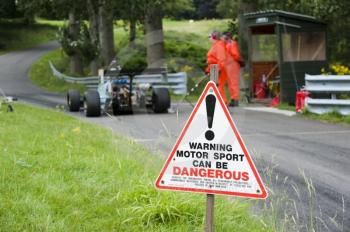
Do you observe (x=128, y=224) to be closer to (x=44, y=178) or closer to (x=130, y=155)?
(x=44, y=178)

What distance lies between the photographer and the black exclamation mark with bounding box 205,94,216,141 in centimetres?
425

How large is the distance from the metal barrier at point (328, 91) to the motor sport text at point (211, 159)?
9815mm

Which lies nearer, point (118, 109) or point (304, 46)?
point (118, 109)

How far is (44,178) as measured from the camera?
21.1 feet

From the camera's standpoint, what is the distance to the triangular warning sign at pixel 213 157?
4191 mm

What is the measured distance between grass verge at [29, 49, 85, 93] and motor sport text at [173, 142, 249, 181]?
23080mm

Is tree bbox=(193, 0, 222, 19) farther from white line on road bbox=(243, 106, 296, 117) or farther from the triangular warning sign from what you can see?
the triangular warning sign

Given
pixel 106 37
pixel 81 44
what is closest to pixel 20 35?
pixel 81 44

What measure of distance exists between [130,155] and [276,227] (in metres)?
3.32

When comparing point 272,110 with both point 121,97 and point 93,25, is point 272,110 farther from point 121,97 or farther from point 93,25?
point 93,25

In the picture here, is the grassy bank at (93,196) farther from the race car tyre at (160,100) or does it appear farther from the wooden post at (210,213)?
the race car tyre at (160,100)

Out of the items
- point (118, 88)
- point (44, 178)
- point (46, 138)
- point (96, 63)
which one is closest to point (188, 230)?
point (44, 178)

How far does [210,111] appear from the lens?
4289 millimetres

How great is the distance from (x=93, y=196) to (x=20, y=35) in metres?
60.4
